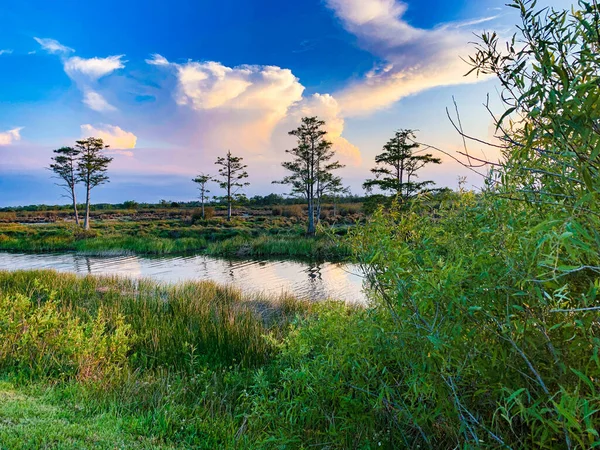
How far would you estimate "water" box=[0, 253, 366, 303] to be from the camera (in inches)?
530

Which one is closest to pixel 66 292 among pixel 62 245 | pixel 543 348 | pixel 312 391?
pixel 312 391

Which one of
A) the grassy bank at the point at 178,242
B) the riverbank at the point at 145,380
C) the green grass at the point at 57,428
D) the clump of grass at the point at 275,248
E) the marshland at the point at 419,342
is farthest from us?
the grassy bank at the point at 178,242

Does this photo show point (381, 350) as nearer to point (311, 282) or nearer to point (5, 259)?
point (311, 282)

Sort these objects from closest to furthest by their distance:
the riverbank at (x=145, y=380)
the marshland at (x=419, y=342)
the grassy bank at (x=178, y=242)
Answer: the marshland at (x=419, y=342)
the riverbank at (x=145, y=380)
the grassy bank at (x=178, y=242)

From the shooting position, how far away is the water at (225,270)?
13.5 metres

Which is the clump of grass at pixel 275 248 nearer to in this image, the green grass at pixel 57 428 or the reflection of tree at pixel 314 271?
the reflection of tree at pixel 314 271

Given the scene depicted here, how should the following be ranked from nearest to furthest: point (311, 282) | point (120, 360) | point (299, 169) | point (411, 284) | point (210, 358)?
point (411, 284)
point (120, 360)
point (210, 358)
point (311, 282)
point (299, 169)

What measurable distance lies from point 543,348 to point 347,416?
54.2 inches

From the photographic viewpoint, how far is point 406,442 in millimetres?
2062

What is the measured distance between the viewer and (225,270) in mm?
18375

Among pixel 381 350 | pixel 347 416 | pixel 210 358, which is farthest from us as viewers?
pixel 210 358

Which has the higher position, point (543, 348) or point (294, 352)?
point (543, 348)

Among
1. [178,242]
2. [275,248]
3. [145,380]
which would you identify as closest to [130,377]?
[145,380]

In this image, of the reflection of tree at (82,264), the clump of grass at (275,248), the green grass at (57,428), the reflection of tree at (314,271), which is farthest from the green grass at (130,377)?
the clump of grass at (275,248)
